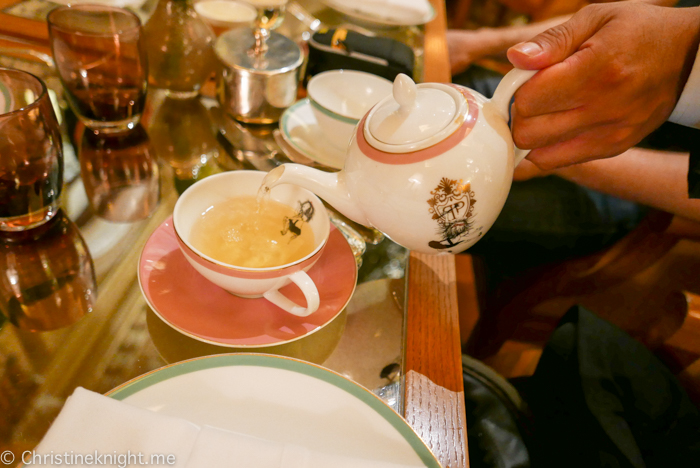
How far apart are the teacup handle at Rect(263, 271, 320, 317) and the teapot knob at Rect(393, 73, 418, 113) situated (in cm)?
23

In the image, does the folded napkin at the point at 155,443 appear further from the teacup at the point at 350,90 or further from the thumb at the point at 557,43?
the teacup at the point at 350,90

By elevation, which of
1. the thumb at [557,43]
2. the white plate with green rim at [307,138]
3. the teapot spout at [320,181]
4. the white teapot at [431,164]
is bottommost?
the white plate with green rim at [307,138]

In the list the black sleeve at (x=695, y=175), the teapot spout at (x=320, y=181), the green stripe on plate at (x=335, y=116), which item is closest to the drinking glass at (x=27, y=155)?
the teapot spout at (x=320, y=181)

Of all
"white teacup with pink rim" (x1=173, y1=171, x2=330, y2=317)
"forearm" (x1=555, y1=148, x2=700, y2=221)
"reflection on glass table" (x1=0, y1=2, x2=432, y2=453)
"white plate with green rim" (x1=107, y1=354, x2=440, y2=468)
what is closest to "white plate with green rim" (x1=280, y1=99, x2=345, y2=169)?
"reflection on glass table" (x1=0, y1=2, x2=432, y2=453)

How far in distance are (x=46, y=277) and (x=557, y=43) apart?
71 centimetres

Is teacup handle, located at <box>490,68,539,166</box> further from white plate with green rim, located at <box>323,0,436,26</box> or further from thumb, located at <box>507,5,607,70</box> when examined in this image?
white plate with green rim, located at <box>323,0,436,26</box>

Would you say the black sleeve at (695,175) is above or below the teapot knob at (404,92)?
below

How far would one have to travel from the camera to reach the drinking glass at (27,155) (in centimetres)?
58

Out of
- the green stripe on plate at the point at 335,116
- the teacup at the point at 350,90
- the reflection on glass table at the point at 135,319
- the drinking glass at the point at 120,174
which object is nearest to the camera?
the reflection on glass table at the point at 135,319

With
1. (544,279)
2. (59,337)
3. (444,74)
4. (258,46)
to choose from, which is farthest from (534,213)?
(59,337)

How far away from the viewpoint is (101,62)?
31.0 inches

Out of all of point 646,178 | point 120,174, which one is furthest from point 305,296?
point 646,178

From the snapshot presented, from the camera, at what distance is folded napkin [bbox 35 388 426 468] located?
356mm

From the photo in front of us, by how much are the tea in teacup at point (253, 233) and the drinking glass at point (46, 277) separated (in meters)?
0.16
